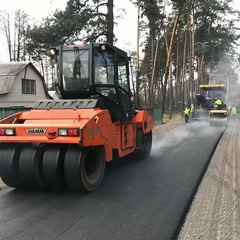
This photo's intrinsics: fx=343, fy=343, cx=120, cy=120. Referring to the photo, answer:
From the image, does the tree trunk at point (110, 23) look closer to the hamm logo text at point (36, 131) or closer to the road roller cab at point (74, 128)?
the road roller cab at point (74, 128)

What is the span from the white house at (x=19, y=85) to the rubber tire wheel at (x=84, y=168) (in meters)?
21.8

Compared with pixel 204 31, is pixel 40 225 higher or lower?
lower

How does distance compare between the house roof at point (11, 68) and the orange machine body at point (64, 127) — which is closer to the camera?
the orange machine body at point (64, 127)

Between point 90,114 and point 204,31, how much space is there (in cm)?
3705

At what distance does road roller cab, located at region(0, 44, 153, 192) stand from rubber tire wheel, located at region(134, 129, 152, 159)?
826 mm

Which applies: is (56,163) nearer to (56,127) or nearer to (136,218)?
(56,127)

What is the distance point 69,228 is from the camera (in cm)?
432

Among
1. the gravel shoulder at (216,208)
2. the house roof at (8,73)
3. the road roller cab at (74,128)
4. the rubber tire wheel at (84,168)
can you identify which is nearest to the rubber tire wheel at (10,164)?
the road roller cab at (74,128)

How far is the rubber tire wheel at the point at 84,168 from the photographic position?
555 cm

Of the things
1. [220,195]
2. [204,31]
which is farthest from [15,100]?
[220,195]

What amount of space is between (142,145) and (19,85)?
22.8 meters

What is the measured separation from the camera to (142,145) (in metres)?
9.05

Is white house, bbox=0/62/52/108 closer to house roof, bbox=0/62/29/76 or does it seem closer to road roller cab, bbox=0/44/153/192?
house roof, bbox=0/62/29/76

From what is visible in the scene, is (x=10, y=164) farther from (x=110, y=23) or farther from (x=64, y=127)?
(x=110, y=23)
